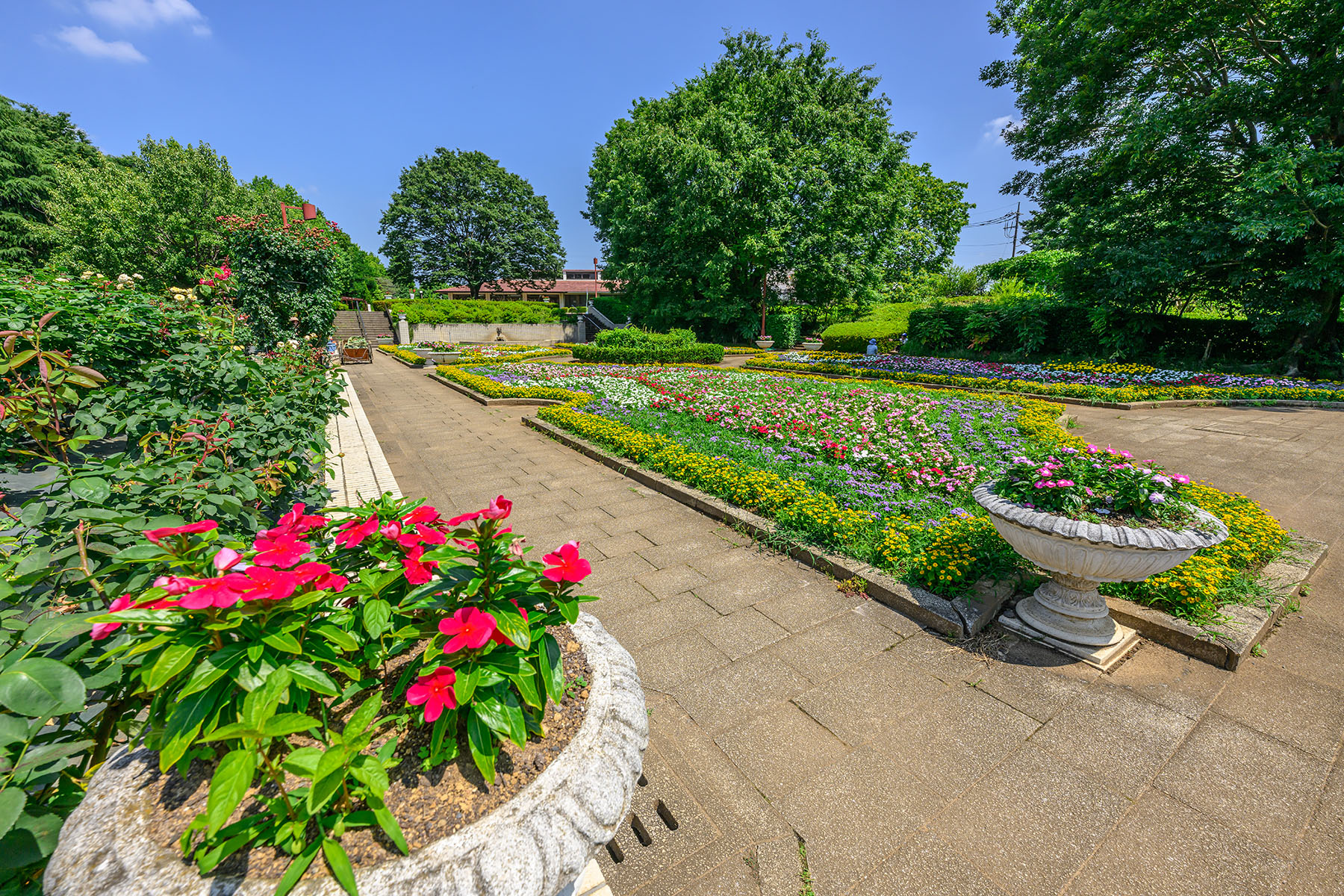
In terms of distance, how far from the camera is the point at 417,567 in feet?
4.38

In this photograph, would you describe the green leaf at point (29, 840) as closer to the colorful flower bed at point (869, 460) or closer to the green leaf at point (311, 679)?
the green leaf at point (311, 679)

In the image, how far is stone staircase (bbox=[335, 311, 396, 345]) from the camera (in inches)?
1208

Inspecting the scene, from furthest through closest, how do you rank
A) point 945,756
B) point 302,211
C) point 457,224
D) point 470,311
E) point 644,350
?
1. point 457,224
2. point 470,311
3. point 644,350
4. point 302,211
5. point 945,756

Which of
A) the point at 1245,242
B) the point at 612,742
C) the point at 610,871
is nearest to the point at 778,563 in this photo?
the point at 610,871

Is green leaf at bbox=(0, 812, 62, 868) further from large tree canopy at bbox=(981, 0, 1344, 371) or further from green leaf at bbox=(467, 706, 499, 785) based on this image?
large tree canopy at bbox=(981, 0, 1344, 371)

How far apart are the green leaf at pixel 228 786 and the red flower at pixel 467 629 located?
0.37 meters

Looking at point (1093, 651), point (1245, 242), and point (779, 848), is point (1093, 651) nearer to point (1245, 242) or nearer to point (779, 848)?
point (779, 848)

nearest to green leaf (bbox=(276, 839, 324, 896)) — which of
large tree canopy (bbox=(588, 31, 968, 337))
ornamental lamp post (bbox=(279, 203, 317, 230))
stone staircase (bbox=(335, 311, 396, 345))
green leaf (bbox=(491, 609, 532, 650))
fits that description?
green leaf (bbox=(491, 609, 532, 650))

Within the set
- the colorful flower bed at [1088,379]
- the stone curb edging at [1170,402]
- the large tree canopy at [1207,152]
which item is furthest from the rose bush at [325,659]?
the large tree canopy at [1207,152]

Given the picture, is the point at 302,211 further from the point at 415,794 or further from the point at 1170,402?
the point at 1170,402

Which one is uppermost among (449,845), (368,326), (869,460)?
(368,326)

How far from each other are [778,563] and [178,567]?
3208 millimetres

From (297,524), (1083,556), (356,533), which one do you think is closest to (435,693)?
(356,533)

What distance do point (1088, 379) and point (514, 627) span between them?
561 inches
